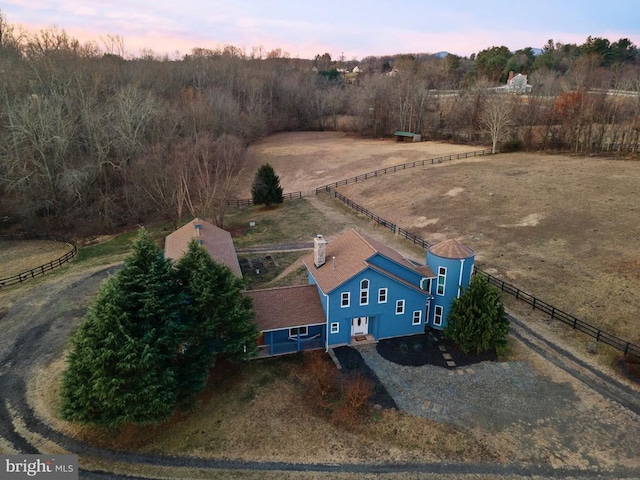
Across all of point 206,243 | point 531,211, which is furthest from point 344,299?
point 531,211

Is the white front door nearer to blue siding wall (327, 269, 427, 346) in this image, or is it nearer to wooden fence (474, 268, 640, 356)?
blue siding wall (327, 269, 427, 346)

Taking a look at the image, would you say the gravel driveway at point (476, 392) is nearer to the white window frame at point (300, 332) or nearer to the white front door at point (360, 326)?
the white front door at point (360, 326)

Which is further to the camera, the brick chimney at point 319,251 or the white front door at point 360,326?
the brick chimney at point 319,251

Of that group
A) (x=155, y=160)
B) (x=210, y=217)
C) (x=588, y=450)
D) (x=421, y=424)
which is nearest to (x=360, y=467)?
(x=421, y=424)

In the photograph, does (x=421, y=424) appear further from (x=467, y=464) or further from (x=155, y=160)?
(x=155, y=160)

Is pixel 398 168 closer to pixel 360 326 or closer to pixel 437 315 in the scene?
pixel 437 315

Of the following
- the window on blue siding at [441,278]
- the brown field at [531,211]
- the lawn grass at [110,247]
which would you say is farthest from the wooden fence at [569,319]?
the lawn grass at [110,247]
